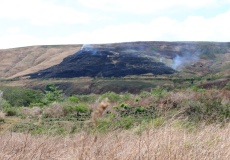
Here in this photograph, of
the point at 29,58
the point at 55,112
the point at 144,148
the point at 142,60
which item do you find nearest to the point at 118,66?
the point at 142,60

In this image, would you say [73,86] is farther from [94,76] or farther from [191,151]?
[191,151]

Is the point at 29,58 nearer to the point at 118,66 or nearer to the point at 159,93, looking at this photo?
the point at 118,66

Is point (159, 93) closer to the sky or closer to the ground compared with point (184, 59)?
closer to the sky

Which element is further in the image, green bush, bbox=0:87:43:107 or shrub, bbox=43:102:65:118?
green bush, bbox=0:87:43:107

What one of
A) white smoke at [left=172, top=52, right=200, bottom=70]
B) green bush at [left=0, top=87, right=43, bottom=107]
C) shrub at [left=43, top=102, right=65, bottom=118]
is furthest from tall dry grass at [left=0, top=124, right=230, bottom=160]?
white smoke at [left=172, top=52, right=200, bottom=70]

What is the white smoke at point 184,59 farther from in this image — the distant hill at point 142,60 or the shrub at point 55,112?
the shrub at point 55,112

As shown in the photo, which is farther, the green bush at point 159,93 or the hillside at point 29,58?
the hillside at point 29,58

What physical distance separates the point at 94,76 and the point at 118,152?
184 ft

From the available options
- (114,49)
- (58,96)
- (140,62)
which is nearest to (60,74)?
(140,62)

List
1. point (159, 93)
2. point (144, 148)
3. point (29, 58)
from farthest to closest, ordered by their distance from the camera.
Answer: point (29, 58) → point (159, 93) → point (144, 148)

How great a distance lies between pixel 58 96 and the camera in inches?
1141

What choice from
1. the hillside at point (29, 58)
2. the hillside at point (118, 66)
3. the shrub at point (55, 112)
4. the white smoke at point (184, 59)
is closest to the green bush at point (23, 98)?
→ the shrub at point (55, 112)

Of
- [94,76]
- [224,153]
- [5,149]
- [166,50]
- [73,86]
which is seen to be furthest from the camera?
[166,50]

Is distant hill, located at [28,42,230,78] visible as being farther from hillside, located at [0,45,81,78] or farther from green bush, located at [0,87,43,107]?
green bush, located at [0,87,43,107]
